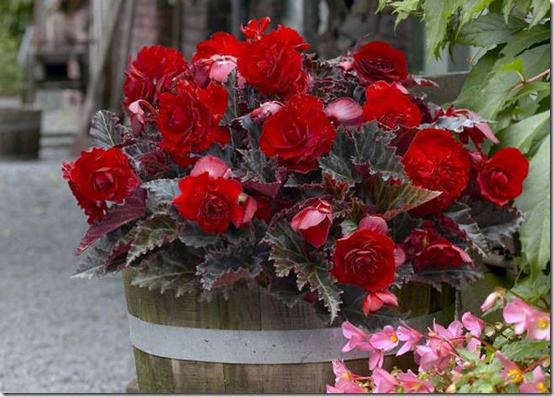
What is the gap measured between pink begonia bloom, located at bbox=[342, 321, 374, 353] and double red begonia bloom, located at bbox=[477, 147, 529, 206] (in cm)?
37

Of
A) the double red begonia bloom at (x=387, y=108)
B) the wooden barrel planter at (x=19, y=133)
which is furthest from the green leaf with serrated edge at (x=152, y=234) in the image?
the wooden barrel planter at (x=19, y=133)

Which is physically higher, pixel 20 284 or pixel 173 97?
pixel 173 97

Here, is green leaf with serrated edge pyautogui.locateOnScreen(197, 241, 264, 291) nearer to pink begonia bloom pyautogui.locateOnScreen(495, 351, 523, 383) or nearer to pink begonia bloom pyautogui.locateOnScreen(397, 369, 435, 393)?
pink begonia bloom pyautogui.locateOnScreen(397, 369, 435, 393)

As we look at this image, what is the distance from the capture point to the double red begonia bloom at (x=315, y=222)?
211 cm

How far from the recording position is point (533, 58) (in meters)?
2.32

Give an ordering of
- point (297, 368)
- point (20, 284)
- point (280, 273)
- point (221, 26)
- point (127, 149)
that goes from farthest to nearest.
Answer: point (221, 26) < point (20, 284) < point (127, 149) < point (297, 368) < point (280, 273)

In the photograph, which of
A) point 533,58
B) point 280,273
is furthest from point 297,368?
point 533,58

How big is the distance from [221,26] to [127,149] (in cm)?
696

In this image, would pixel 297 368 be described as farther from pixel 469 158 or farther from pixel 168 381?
Result: pixel 469 158

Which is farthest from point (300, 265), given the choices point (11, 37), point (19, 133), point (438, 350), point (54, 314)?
point (11, 37)

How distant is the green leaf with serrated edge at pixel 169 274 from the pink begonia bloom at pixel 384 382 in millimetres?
402

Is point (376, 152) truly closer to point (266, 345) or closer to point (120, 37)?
point (266, 345)

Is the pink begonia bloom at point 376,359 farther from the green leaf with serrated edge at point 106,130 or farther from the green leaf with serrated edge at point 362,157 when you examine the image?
the green leaf with serrated edge at point 106,130

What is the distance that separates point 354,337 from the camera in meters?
2.13
